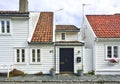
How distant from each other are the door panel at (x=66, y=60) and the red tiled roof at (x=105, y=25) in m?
3.12

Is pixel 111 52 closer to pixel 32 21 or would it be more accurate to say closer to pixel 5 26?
pixel 32 21

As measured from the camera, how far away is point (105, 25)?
22.1m

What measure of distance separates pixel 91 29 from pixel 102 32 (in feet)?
3.87

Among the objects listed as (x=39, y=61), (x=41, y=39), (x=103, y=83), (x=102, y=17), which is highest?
(x=102, y=17)

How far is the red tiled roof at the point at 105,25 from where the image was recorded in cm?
2020

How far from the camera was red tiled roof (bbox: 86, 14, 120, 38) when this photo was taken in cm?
2020

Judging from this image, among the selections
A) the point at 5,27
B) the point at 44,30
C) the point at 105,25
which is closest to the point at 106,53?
the point at 105,25

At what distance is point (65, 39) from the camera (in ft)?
74.6

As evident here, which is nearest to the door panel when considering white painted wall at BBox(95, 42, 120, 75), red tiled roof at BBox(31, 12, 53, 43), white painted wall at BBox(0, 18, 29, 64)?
red tiled roof at BBox(31, 12, 53, 43)

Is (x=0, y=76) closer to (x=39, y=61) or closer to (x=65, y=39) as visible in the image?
(x=39, y=61)

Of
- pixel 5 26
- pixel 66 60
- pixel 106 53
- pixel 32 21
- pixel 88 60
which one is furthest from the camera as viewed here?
pixel 32 21

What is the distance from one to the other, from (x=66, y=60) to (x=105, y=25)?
573cm

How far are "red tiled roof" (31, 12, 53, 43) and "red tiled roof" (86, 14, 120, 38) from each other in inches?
171

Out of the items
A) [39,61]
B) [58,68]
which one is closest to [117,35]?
[58,68]
